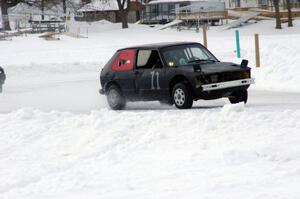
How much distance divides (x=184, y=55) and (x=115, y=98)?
2.03 m

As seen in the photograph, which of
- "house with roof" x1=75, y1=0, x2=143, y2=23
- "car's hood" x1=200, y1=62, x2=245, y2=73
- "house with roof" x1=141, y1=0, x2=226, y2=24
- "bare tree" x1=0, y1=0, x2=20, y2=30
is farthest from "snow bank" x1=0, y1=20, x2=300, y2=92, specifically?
"house with roof" x1=75, y1=0, x2=143, y2=23

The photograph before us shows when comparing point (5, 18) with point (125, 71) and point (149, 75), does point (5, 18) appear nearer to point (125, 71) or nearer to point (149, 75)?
point (125, 71)

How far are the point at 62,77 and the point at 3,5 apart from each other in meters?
42.5

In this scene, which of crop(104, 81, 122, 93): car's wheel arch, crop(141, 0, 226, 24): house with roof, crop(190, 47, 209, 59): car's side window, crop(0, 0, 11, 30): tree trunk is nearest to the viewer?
crop(190, 47, 209, 59): car's side window

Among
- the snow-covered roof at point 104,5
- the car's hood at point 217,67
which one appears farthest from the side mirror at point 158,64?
the snow-covered roof at point 104,5

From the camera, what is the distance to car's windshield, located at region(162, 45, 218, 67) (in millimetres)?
14672

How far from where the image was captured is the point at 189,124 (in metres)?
10.3

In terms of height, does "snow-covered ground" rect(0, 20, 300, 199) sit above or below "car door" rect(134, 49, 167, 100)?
below

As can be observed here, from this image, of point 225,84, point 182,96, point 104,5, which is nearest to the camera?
point 225,84

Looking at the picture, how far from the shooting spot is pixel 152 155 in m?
8.94

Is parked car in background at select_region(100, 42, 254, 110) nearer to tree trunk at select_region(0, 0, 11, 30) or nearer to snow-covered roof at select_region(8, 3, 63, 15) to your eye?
tree trunk at select_region(0, 0, 11, 30)

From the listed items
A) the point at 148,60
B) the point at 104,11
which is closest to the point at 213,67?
the point at 148,60

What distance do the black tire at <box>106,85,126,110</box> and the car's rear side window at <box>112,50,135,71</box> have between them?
48cm

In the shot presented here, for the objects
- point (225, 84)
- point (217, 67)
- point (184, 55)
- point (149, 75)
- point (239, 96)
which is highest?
point (184, 55)
